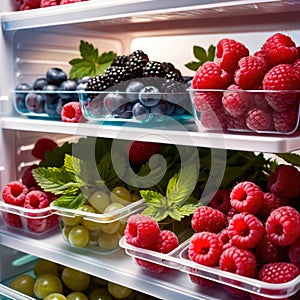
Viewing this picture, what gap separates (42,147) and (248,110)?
0.77 meters

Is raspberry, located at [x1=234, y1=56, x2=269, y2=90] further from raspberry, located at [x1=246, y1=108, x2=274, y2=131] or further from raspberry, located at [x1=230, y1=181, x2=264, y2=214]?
raspberry, located at [x1=230, y1=181, x2=264, y2=214]

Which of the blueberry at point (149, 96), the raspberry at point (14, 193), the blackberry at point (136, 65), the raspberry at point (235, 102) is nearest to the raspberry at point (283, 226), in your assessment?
the raspberry at point (235, 102)

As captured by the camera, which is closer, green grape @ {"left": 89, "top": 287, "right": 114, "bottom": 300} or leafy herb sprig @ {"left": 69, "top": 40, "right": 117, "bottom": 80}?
green grape @ {"left": 89, "top": 287, "right": 114, "bottom": 300}

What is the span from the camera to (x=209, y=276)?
91 centimetres

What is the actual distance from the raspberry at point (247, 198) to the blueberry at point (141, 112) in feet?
0.93

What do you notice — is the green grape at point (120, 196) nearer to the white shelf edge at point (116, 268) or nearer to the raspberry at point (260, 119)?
the white shelf edge at point (116, 268)

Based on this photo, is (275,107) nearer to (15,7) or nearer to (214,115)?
(214,115)

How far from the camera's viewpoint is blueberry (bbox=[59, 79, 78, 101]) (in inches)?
49.6

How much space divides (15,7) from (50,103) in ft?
1.10

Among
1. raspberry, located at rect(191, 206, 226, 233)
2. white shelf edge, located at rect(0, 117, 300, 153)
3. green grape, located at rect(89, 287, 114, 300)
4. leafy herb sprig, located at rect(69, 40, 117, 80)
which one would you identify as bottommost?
green grape, located at rect(89, 287, 114, 300)

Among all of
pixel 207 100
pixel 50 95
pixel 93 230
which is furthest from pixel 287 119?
pixel 50 95

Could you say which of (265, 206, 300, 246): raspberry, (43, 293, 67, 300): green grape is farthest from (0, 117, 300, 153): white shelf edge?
(43, 293, 67, 300): green grape

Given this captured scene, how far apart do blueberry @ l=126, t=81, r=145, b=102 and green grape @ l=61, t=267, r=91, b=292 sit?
1.78 ft

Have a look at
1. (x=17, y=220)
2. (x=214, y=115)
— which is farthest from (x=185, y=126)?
(x=17, y=220)
